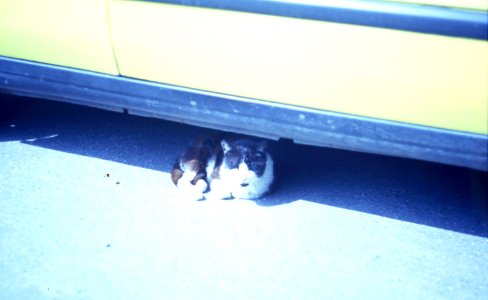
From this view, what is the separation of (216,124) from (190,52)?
45 cm

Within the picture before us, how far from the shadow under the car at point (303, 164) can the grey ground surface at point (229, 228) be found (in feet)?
0.04

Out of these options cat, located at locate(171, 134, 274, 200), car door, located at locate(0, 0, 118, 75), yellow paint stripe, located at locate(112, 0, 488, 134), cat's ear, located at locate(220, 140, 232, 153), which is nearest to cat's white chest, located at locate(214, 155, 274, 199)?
cat, located at locate(171, 134, 274, 200)

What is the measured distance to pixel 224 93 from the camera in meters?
2.35

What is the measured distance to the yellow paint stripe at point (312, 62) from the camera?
6.32 ft

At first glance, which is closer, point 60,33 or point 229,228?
point 60,33

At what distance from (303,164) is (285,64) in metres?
1.23

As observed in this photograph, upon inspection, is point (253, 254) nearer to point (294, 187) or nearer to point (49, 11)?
point (294, 187)

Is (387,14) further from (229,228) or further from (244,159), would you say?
(229,228)

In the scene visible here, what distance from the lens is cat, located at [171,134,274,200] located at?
2828mm

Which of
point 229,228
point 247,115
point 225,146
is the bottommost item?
point 229,228

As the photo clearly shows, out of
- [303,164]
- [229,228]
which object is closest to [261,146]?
[303,164]

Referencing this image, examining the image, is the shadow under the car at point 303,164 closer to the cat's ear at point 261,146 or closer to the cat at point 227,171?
the cat at point 227,171

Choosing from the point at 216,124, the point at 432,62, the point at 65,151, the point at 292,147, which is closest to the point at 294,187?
the point at 292,147

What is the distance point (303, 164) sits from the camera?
3238mm
